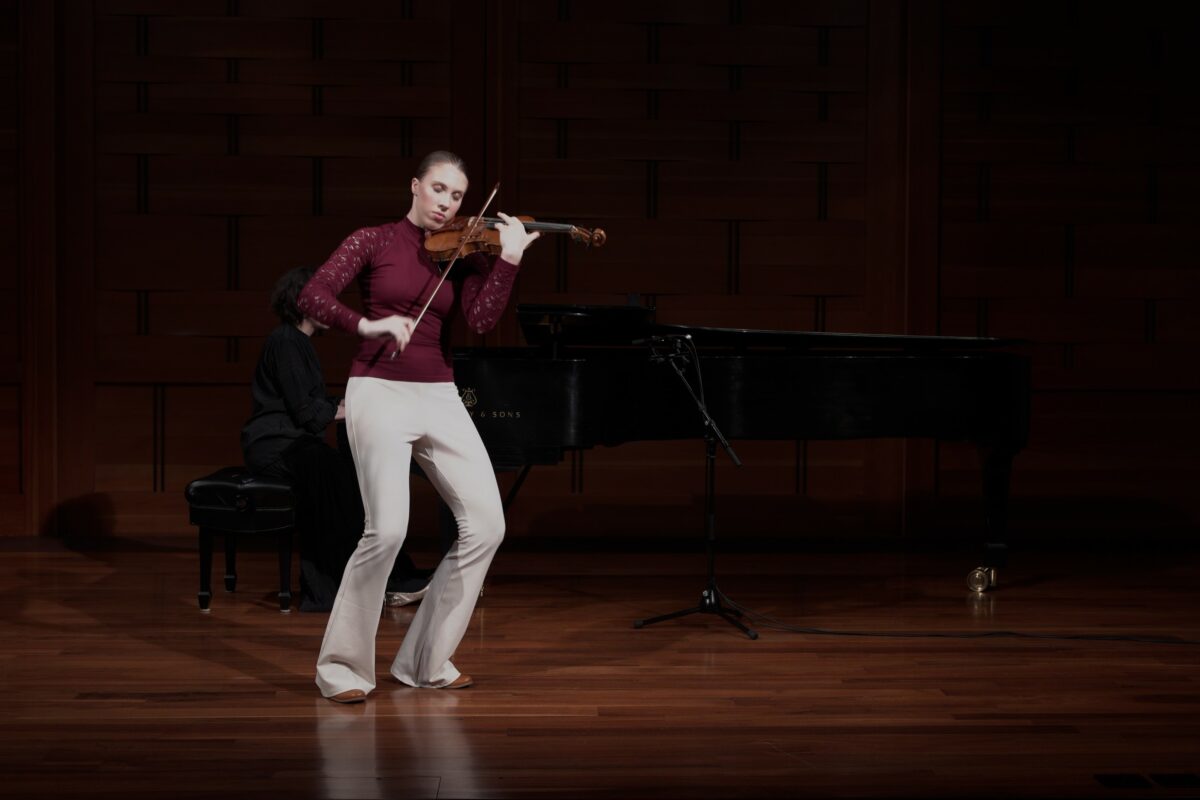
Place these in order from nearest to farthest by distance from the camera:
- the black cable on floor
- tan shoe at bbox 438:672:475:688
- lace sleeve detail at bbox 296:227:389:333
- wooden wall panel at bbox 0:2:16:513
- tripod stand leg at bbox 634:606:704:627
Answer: lace sleeve detail at bbox 296:227:389:333, tan shoe at bbox 438:672:475:688, the black cable on floor, tripod stand leg at bbox 634:606:704:627, wooden wall panel at bbox 0:2:16:513

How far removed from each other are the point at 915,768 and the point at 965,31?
4152 mm

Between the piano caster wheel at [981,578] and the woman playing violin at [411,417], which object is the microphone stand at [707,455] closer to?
the woman playing violin at [411,417]

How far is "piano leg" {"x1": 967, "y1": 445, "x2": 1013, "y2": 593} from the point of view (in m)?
4.59

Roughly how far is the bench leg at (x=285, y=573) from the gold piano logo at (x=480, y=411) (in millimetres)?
817

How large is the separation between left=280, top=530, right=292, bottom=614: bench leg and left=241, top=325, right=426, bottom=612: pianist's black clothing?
0.05 m

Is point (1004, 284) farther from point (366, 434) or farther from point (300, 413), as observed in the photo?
point (366, 434)

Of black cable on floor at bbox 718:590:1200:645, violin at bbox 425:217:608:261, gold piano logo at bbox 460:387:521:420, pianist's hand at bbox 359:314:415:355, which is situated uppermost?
violin at bbox 425:217:608:261

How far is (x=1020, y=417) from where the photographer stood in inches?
178

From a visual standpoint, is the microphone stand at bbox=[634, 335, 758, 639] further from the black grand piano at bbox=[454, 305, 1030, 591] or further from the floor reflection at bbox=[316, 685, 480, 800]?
the floor reflection at bbox=[316, 685, 480, 800]

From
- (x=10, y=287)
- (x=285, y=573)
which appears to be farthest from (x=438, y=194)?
(x=10, y=287)

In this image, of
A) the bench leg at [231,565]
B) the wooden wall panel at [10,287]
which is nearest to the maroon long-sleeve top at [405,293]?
the bench leg at [231,565]

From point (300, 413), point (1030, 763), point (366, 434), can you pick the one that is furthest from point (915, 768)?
point (300, 413)

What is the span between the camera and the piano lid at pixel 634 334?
13.2 ft

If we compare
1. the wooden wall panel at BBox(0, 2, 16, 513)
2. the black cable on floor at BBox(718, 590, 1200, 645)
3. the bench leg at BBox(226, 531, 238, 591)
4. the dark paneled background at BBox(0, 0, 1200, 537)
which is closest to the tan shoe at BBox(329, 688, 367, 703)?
the black cable on floor at BBox(718, 590, 1200, 645)
